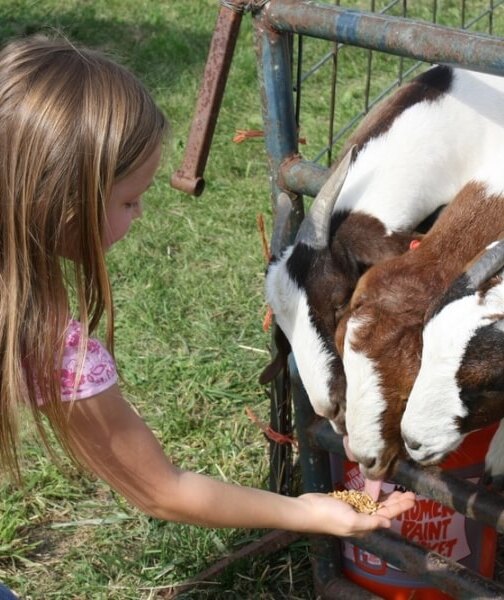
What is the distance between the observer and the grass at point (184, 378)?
3035mm

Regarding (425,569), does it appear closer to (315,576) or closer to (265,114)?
(315,576)

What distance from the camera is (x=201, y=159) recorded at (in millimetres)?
2762

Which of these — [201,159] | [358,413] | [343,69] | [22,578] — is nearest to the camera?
[358,413]

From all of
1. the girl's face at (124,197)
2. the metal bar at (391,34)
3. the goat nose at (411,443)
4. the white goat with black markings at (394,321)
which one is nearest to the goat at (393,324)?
the white goat with black markings at (394,321)

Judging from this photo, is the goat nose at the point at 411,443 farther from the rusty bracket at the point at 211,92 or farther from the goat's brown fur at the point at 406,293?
the rusty bracket at the point at 211,92

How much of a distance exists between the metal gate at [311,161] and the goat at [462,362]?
311 millimetres

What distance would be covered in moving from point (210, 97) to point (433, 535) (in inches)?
45.8

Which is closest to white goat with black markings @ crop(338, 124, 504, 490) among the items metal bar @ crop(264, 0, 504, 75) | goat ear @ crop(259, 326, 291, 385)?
goat ear @ crop(259, 326, 291, 385)

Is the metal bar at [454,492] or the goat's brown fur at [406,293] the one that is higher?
the goat's brown fur at [406,293]

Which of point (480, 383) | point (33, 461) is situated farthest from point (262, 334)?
point (480, 383)

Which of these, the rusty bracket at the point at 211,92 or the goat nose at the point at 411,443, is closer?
the goat nose at the point at 411,443

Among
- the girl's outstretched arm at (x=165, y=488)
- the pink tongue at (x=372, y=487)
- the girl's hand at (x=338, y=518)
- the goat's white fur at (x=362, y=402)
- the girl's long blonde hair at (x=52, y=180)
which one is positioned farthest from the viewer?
the pink tongue at (x=372, y=487)

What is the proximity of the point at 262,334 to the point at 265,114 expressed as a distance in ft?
5.03

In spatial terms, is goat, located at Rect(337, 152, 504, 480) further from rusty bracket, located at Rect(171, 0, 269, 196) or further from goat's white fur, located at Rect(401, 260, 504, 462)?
rusty bracket, located at Rect(171, 0, 269, 196)
